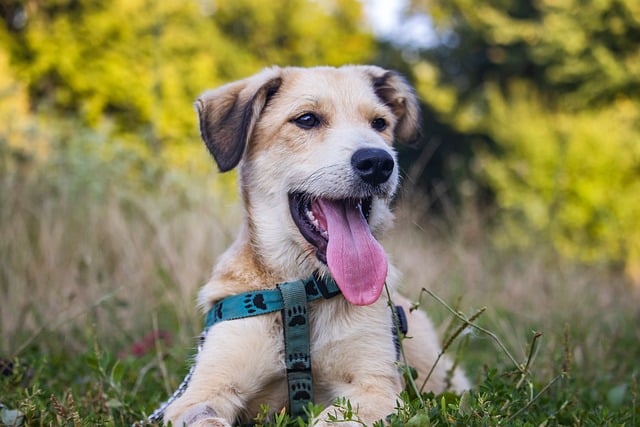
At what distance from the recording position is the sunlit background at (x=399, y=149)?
571 centimetres

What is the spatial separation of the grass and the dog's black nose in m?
0.64

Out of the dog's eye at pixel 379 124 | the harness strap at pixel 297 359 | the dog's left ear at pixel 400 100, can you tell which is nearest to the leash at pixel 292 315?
the harness strap at pixel 297 359

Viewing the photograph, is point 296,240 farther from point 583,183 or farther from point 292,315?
point 583,183

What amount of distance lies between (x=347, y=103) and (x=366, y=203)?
627mm

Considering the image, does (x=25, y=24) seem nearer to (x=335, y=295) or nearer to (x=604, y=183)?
(x=604, y=183)

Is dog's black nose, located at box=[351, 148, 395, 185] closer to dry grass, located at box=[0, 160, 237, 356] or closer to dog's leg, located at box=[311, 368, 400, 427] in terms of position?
dog's leg, located at box=[311, 368, 400, 427]

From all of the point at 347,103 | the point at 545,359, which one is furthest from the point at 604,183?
the point at 347,103

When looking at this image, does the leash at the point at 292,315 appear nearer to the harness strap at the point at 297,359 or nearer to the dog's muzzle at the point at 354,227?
the harness strap at the point at 297,359

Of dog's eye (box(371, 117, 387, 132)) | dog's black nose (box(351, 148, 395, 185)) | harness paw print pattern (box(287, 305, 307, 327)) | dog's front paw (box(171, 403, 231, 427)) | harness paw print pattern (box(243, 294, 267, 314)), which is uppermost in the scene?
dog's eye (box(371, 117, 387, 132))

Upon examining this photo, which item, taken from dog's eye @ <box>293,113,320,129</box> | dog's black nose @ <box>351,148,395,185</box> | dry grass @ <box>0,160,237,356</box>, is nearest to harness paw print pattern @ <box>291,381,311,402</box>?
dog's black nose @ <box>351,148,395,185</box>

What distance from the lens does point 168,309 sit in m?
6.52

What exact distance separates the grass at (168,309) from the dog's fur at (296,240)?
212 mm

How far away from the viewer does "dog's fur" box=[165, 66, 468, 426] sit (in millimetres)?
3076

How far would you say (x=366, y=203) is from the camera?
3.57 m
